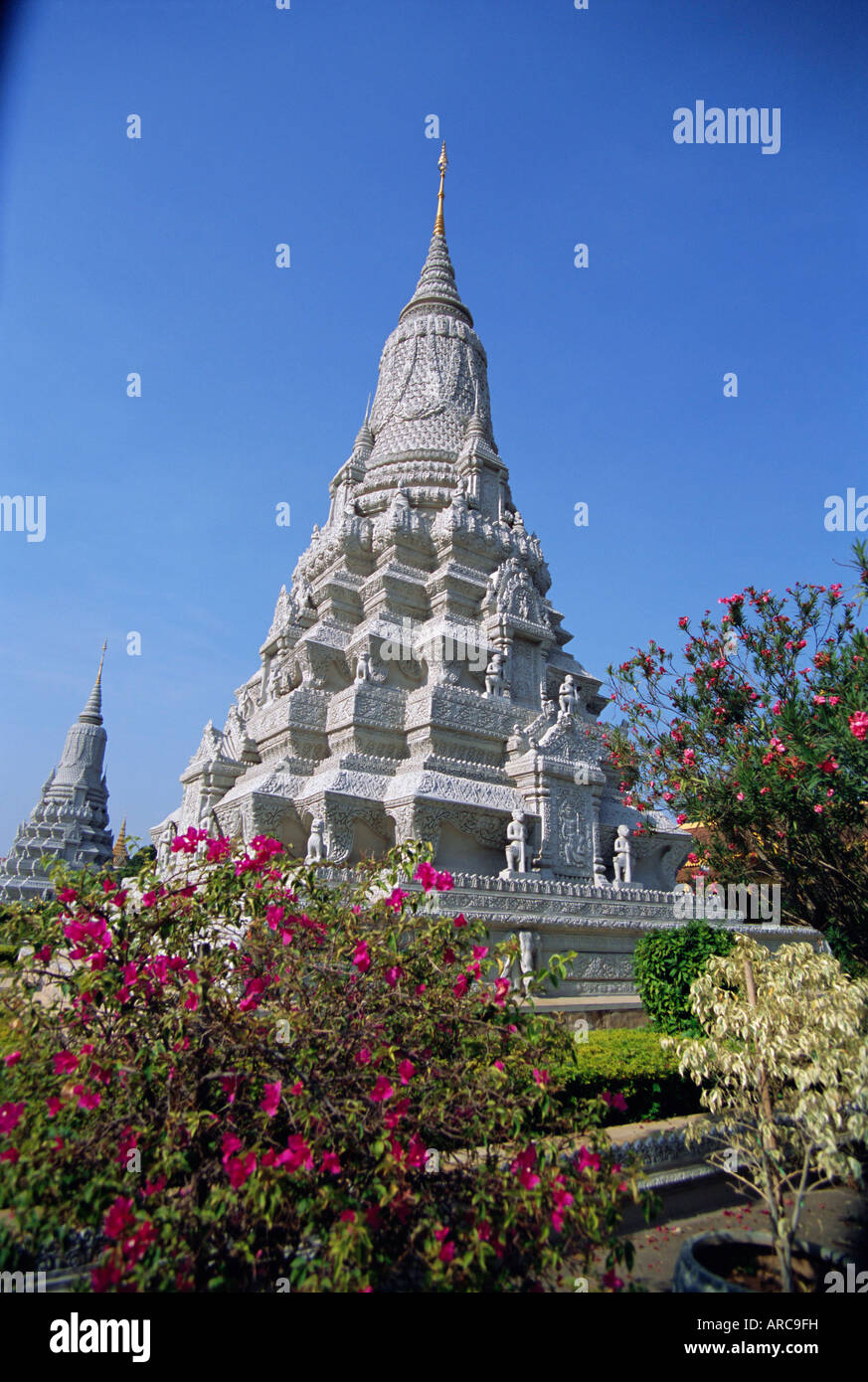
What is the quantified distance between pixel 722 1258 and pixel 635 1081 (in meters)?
2.61

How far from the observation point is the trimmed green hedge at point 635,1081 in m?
6.48

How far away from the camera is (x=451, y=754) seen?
565 inches

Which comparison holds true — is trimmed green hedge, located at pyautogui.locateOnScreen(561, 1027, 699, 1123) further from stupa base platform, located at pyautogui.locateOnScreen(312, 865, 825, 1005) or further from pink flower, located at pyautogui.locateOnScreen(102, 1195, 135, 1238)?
pink flower, located at pyautogui.locateOnScreen(102, 1195, 135, 1238)

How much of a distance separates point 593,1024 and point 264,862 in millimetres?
7309

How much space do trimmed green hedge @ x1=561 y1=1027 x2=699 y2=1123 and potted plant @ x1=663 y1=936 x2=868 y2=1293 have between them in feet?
A: 3.58

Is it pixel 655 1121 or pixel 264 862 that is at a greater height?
pixel 264 862

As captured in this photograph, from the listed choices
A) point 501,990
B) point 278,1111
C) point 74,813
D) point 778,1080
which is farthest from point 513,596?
point 74,813

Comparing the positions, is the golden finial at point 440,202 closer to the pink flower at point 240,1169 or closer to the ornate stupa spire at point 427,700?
the ornate stupa spire at point 427,700

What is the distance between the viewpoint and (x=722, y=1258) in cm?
421

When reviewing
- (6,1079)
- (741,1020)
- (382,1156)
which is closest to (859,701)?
(741,1020)

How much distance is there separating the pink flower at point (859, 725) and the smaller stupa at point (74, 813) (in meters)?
29.1

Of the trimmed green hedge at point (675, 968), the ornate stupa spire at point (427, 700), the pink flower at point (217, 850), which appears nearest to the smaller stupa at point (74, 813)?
the ornate stupa spire at point (427, 700)
